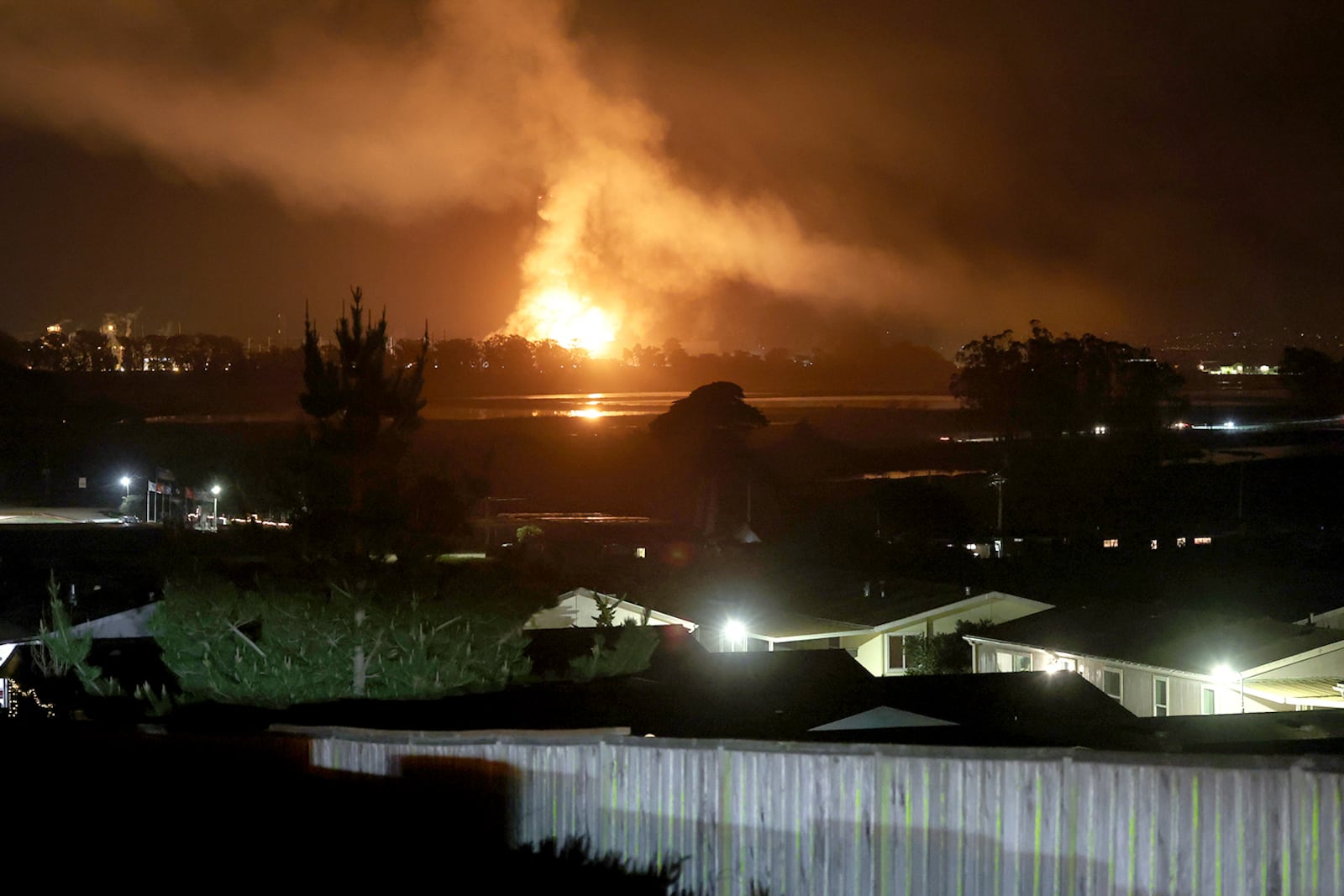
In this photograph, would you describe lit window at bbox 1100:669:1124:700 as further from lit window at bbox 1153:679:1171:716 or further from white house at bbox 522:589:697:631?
white house at bbox 522:589:697:631

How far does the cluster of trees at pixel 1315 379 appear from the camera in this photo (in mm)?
73812

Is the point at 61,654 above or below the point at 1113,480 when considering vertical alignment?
below

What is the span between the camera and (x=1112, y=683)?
53.4ft

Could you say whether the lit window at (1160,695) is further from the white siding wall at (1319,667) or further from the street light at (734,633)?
the street light at (734,633)

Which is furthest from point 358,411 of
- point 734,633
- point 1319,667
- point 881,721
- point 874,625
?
point 1319,667

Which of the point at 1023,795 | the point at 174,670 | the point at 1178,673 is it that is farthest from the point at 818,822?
the point at 1178,673

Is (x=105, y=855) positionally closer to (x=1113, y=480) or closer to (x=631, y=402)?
(x=1113, y=480)

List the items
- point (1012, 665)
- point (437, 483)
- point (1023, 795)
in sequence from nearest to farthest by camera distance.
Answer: point (1023, 795) → point (437, 483) → point (1012, 665)

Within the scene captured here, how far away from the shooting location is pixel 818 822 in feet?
16.0

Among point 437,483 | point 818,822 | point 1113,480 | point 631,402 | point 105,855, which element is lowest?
point 105,855

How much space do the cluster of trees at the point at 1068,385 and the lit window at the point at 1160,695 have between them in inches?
1794

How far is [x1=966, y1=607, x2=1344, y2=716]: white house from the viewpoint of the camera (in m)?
14.6

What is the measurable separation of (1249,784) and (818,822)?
5.20 ft

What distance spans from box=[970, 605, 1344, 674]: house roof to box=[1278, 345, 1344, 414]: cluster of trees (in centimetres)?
6278
